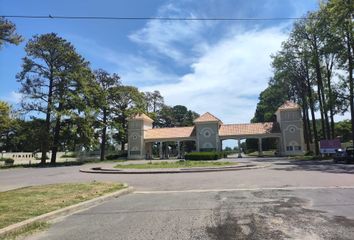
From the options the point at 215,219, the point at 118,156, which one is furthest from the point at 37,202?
the point at 118,156

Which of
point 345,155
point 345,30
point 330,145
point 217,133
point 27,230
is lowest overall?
point 27,230

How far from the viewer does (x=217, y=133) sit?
6619cm

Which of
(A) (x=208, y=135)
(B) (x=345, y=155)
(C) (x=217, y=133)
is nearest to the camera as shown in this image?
(B) (x=345, y=155)

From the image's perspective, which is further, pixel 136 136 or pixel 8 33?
pixel 136 136

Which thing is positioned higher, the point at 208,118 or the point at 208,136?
the point at 208,118

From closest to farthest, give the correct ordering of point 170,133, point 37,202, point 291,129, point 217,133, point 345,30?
point 37,202 → point 345,30 → point 291,129 → point 217,133 → point 170,133

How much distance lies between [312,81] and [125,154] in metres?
38.1

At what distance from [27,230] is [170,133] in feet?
205

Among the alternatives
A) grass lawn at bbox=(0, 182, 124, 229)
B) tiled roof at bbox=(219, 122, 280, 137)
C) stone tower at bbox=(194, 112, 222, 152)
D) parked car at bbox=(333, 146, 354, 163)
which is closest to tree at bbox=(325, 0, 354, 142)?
parked car at bbox=(333, 146, 354, 163)

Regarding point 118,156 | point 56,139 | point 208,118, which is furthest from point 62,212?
point 118,156

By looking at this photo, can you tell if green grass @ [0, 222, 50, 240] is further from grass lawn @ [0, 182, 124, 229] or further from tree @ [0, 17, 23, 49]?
tree @ [0, 17, 23, 49]

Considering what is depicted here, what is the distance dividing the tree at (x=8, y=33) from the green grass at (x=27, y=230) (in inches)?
440

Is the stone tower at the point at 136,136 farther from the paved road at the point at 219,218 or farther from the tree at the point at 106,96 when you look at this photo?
the paved road at the point at 219,218

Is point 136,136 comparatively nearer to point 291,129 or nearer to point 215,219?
point 291,129
